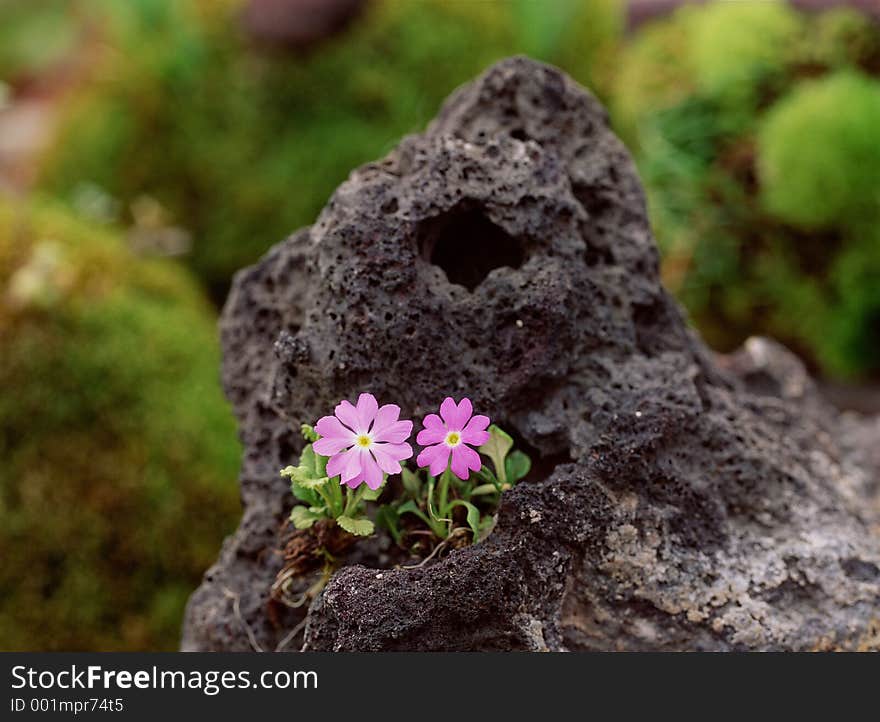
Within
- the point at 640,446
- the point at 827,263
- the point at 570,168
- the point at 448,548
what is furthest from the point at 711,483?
the point at 827,263

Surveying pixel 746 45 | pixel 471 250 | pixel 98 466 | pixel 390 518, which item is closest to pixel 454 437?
pixel 390 518

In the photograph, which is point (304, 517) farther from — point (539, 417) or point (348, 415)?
point (539, 417)

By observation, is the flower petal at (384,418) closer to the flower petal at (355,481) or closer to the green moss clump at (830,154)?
the flower petal at (355,481)

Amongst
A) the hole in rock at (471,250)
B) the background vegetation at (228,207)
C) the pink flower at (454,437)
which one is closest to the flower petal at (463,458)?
the pink flower at (454,437)

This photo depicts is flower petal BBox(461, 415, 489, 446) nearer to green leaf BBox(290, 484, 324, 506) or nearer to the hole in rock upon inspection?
green leaf BBox(290, 484, 324, 506)

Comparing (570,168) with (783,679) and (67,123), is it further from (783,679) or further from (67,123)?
(67,123)

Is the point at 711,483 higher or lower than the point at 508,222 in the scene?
lower

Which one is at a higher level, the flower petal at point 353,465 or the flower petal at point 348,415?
the flower petal at point 348,415
